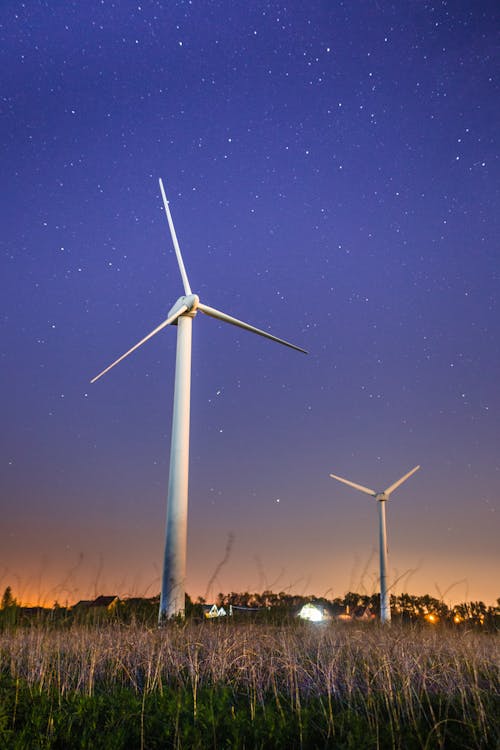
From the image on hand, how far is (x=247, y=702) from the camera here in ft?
24.7

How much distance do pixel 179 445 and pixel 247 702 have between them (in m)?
18.5

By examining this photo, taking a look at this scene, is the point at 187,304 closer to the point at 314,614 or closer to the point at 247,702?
the point at 314,614

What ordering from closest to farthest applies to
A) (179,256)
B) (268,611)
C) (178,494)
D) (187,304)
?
(268,611) → (178,494) → (187,304) → (179,256)

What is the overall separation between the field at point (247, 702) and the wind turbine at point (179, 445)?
33.3 feet

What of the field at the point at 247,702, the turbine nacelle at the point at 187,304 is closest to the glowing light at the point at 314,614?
the field at the point at 247,702

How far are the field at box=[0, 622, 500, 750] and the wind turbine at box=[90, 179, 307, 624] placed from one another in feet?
33.3

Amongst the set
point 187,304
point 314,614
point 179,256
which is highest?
point 179,256

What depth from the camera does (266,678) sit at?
8.68 meters

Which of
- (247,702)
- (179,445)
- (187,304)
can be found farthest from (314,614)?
(187,304)

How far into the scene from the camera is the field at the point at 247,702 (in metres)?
A: 6.11

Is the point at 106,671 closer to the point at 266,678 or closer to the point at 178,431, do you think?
the point at 266,678

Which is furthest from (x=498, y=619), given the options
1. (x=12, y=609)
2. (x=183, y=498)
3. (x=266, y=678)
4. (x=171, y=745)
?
(x=171, y=745)

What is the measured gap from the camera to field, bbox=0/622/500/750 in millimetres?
6105

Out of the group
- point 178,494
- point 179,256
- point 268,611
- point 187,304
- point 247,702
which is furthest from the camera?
point 179,256
